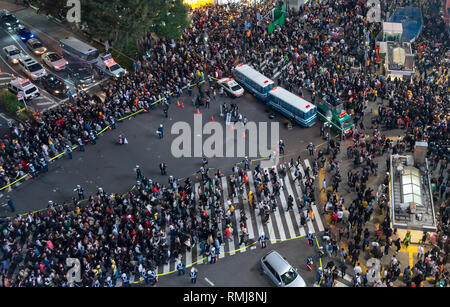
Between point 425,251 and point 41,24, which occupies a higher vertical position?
point 41,24

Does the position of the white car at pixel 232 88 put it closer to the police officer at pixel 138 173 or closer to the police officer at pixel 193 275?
the police officer at pixel 138 173

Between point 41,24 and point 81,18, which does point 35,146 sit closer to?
point 81,18

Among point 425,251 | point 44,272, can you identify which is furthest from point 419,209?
point 44,272

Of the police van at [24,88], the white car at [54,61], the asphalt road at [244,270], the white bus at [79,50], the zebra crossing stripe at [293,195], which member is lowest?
the asphalt road at [244,270]

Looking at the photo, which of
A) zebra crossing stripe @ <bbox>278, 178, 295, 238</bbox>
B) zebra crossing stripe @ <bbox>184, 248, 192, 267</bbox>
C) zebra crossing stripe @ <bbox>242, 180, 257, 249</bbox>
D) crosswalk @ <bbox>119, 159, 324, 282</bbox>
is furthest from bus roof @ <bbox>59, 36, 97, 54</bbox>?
zebra crossing stripe @ <bbox>184, 248, 192, 267</bbox>

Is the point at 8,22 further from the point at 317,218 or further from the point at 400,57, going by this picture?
the point at 400,57

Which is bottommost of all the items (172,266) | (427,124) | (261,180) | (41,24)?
(172,266)

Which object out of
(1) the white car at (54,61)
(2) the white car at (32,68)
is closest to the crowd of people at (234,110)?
(1) the white car at (54,61)

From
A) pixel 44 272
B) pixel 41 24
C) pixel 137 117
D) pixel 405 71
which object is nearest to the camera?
pixel 44 272
